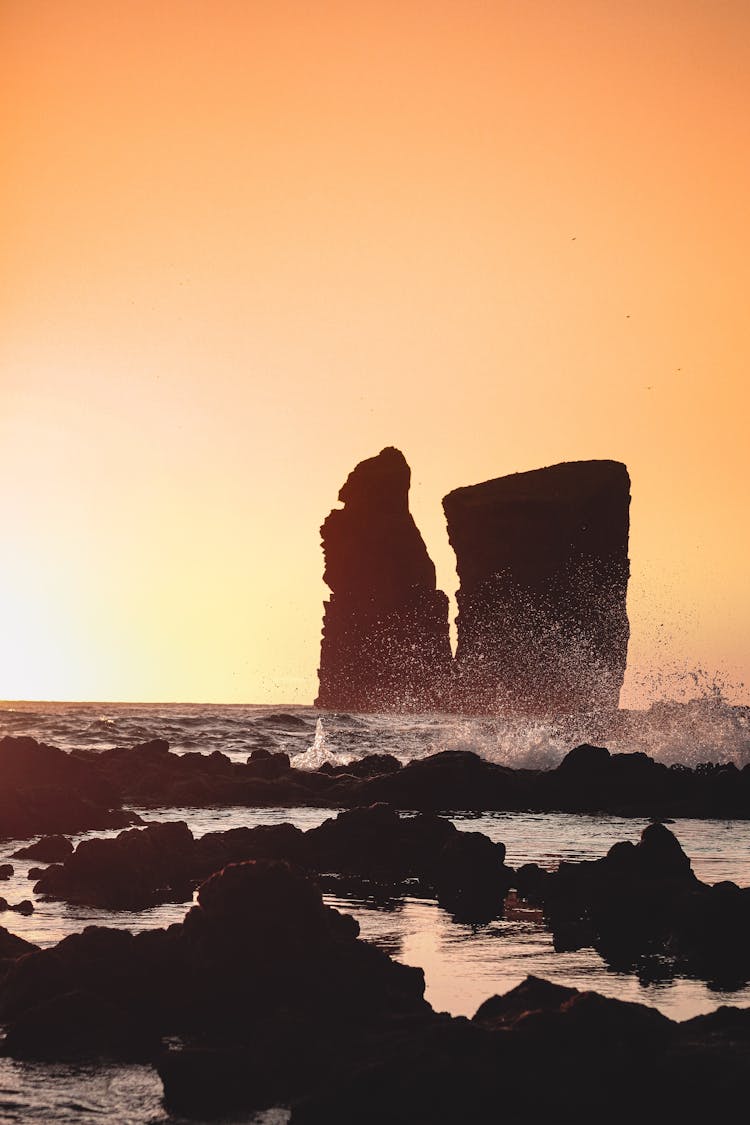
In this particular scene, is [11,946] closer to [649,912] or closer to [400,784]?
[649,912]

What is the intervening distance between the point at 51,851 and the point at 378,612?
98.8 m

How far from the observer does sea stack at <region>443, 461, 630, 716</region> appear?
105 m

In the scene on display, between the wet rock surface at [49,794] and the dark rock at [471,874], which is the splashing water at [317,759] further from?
the dark rock at [471,874]

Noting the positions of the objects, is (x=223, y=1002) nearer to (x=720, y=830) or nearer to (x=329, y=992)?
(x=329, y=992)

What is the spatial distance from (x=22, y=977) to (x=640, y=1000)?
4042 mm

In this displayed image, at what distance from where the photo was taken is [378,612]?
114625 mm

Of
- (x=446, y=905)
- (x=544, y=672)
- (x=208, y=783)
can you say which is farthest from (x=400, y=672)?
(x=446, y=905)

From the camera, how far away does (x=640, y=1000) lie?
8.72 m

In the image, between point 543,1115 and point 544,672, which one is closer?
point 543,1115

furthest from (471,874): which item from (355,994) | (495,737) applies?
(495,737)

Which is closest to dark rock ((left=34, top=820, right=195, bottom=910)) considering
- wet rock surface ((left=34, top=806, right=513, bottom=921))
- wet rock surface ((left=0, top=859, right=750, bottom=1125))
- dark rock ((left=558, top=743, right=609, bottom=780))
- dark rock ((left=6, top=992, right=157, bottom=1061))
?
wet rock surface ((left=34, top=806, right=513, bottom=921))

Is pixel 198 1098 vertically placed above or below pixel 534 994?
below

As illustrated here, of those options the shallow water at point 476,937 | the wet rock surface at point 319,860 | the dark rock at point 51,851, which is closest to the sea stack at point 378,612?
the shallow water at point 476,937

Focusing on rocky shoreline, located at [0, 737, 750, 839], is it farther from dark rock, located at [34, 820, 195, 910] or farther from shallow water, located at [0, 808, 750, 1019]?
dark rock, located at [34, 820, 195, 910]
